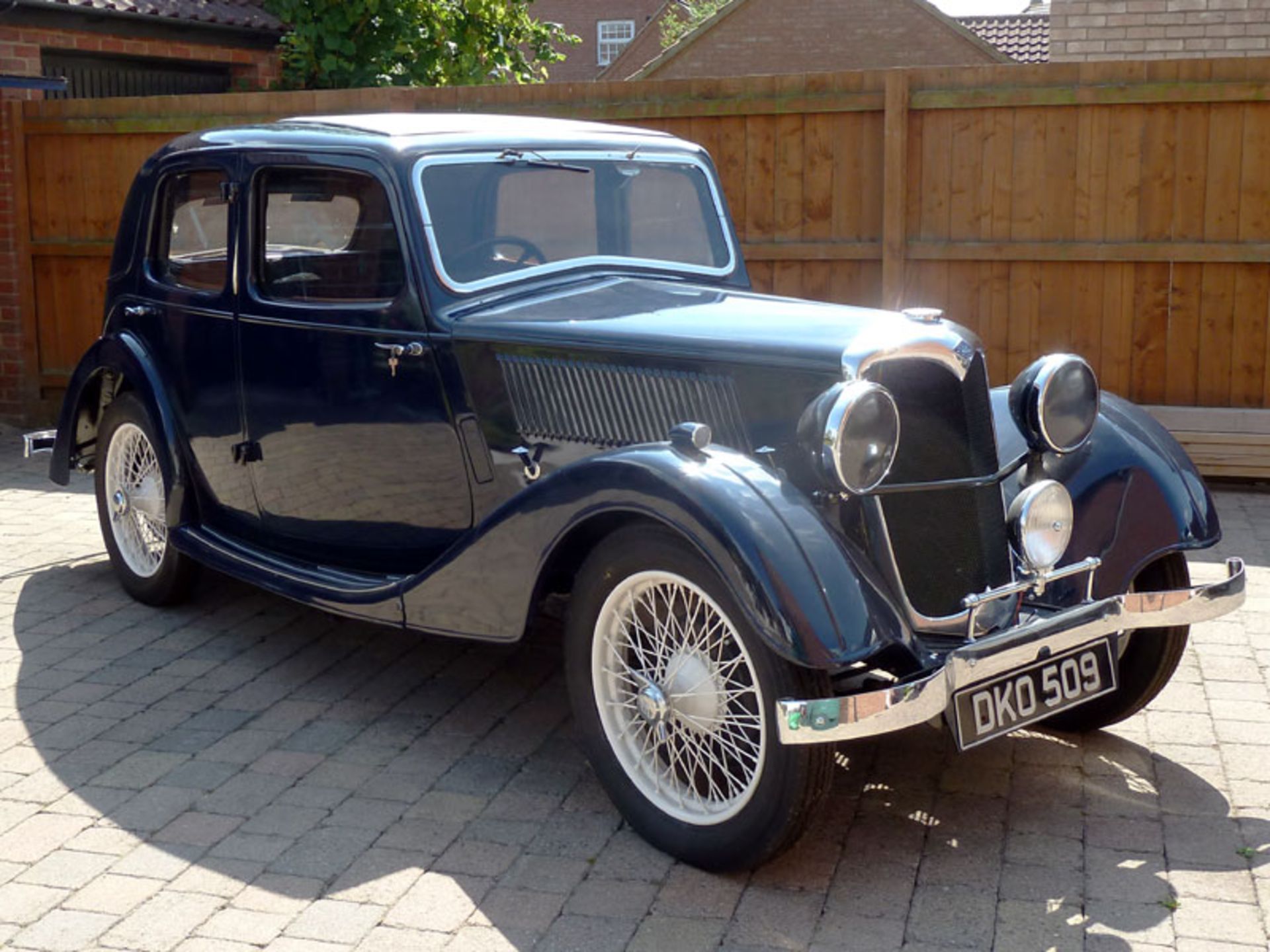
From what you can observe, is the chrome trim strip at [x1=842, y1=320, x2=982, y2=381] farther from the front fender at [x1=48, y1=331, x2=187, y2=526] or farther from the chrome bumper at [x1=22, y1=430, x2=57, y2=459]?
the chrome bumper at [x1=22, y1=430, x2=57, y2=459]

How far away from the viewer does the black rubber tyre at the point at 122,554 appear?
5.22 meters

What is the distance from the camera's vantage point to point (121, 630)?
5.15 m

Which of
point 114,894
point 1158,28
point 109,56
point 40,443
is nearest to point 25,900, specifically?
point 114,894

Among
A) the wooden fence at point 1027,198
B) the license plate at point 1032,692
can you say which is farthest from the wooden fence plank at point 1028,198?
the license plate at point 1032,692

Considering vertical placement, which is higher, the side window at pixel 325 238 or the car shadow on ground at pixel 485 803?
the side window at pixel 325 238

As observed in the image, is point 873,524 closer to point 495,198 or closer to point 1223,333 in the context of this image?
point 495,198

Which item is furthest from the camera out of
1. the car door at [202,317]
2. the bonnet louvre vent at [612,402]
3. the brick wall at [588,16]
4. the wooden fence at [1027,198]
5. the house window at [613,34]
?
the house window at [613,34]

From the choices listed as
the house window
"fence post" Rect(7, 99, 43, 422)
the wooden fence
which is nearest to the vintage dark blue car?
the wooden fence

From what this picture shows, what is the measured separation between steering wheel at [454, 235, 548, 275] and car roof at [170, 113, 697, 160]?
0.97 feet

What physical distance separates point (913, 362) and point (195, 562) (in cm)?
297

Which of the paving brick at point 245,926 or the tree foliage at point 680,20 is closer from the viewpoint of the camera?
the paving brick at point 245,926

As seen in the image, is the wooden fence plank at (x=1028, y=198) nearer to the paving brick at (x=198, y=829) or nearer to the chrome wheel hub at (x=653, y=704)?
the chrome wheel hub at (x=653, y=704)

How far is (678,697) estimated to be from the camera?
11.1 feet

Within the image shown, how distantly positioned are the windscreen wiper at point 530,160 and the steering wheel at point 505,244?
0.25m
